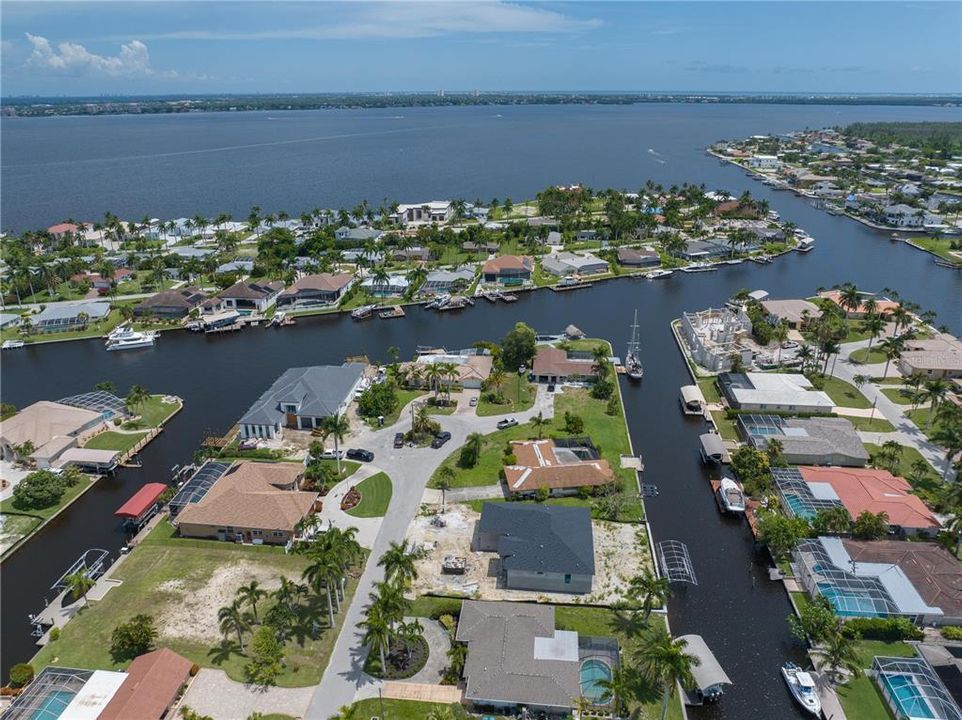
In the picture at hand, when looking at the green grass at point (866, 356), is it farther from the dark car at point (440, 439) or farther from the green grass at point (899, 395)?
the dark car at point (440, 439)

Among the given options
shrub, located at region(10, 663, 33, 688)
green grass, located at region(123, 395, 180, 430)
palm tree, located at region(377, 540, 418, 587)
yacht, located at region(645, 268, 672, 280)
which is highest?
palm tree, located at region(377, 540, 418, 587)

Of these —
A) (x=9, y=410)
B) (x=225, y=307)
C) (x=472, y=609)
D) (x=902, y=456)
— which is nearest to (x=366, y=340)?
(x=225, y=307)

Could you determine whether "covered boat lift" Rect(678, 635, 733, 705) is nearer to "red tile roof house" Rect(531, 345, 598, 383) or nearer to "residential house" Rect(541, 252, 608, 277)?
"red tile roof house" Rect(531, 345, 598, 383)

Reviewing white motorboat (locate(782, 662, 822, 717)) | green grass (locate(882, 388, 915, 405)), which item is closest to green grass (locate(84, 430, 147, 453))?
white motorboat (locate(782, 662, 822, 717))

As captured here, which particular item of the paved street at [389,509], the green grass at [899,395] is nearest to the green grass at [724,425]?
the paved street at [389,509]

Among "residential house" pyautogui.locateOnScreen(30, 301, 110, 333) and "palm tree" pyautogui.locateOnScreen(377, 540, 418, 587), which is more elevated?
"palm tree" pyautogui.locateOnScreen(377, 540, 418, 587)

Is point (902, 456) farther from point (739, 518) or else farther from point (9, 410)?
point (9, 410)
